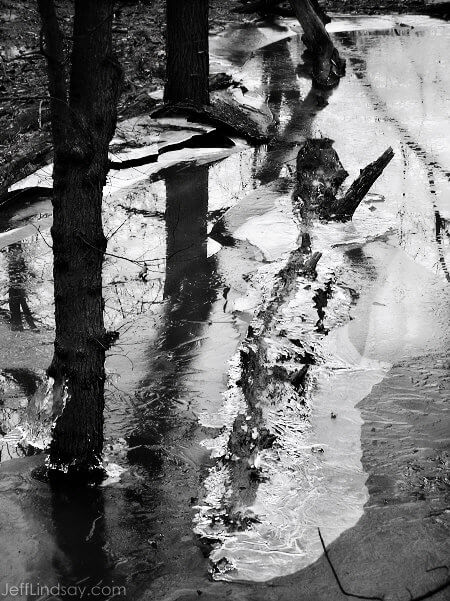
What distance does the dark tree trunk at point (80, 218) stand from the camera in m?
4.68

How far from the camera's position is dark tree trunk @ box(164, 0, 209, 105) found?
13.1m

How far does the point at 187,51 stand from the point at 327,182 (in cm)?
455

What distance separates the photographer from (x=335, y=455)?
589 cm

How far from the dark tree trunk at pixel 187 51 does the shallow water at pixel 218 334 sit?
3.90 feet

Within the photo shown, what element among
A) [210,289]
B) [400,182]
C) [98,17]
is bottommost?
[210,289]

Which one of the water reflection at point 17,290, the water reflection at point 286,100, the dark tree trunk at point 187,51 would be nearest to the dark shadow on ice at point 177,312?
the water reflection at point 286,100

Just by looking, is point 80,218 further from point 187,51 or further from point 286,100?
point 286,100

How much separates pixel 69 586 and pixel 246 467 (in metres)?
1.47

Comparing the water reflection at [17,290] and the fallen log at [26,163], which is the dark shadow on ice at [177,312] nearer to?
the water reflection at [17,290]

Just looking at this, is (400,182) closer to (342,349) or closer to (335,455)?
(342,349)

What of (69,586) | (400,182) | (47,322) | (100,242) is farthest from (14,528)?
(400,182)

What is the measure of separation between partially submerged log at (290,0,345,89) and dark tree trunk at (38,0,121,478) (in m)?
12.4

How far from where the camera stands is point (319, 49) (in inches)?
670

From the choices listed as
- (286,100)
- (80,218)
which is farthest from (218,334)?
(286,100)
